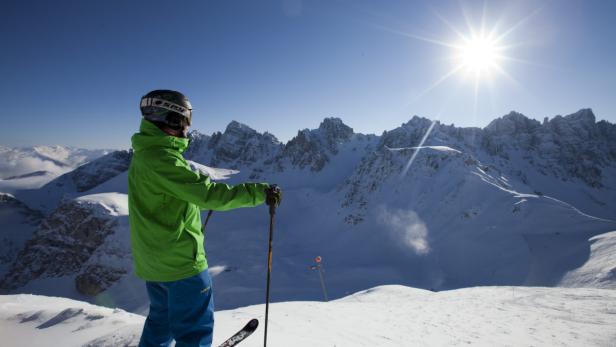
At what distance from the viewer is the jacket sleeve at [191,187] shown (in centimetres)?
246

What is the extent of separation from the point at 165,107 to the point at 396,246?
176 feet

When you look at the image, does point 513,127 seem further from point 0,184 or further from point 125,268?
point 0,184

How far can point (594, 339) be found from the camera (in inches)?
272

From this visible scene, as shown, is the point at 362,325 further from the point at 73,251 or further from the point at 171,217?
the point at 73,251

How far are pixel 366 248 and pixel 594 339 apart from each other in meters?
51.3

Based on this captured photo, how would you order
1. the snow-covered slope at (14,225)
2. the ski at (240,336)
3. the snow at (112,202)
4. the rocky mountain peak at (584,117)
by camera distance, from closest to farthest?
the ski at (240,336)
the snow at (112,202)
the snow-covered slope at (14,225)
the rocky mountain peak at (584,117)

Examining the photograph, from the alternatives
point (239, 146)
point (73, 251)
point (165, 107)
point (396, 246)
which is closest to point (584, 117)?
point (396, 246)

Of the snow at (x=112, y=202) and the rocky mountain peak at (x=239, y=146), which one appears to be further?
the rocky mountain peak at (x=239, y=146)

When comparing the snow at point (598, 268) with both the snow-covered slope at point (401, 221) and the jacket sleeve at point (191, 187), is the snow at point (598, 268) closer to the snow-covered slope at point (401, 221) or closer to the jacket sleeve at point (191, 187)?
the snow-covered slope at point (401, 221)

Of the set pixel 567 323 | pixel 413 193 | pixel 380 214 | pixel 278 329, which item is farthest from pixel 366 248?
pixel 278 329

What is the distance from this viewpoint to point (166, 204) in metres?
2.70

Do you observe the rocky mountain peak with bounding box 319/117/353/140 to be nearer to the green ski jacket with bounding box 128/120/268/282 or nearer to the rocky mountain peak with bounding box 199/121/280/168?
the rocky mountain peak with bounding box 199/121/280/168

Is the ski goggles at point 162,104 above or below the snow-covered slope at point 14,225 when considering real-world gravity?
below

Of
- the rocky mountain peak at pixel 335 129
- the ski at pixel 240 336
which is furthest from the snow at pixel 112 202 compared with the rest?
the ski at pixel 240 336
